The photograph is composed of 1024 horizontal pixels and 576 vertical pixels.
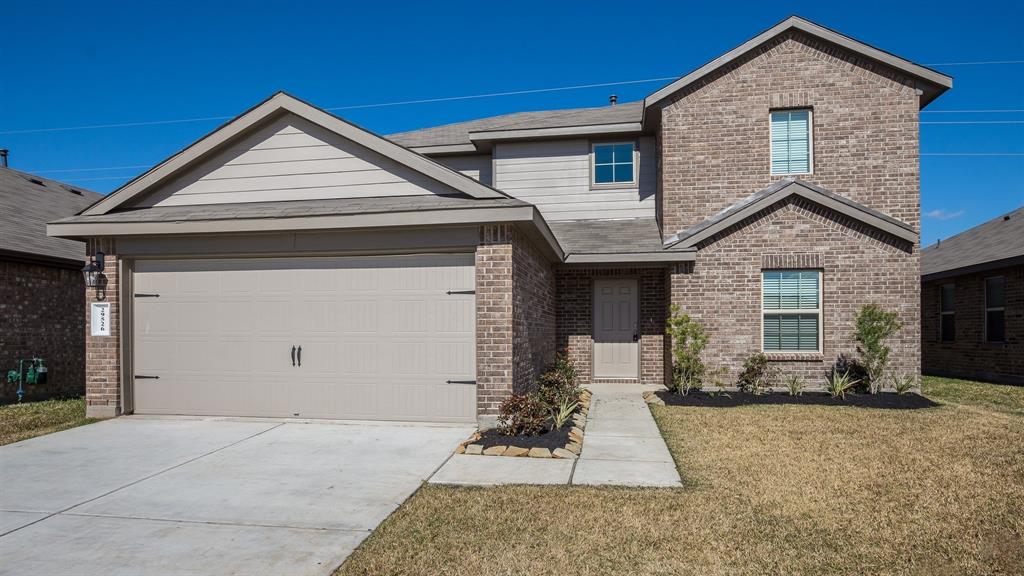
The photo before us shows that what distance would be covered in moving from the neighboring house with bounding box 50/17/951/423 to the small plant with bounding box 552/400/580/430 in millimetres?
733

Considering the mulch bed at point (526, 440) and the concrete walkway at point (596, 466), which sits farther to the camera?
the mulch bed at point (526, 440)

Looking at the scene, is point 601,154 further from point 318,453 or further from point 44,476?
point 44,476

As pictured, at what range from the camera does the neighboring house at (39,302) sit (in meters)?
10.9

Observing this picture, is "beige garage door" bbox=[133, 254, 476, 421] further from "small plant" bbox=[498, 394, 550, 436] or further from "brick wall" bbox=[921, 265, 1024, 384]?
"brick wall" bbox=[921, 265, 1024, 384]

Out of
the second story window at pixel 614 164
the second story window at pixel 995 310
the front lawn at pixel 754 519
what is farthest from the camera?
the second story window at pixel 995 310

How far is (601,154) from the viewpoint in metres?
13.8

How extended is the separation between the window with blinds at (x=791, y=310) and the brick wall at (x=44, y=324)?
45.4 ft

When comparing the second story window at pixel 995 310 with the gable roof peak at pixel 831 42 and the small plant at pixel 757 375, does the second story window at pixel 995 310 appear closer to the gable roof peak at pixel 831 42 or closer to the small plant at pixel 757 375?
the gable roof peak at pixel 831 42

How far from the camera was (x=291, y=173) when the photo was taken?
900 centimetres

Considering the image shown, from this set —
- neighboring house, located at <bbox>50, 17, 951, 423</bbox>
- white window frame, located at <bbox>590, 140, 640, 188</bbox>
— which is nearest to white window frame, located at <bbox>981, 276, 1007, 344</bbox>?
neighboring house, located at <bbox>50, 17, 951, 423</bbox>

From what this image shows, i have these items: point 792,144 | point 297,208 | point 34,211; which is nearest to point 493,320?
point 297,208

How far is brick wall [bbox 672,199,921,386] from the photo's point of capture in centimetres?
1132

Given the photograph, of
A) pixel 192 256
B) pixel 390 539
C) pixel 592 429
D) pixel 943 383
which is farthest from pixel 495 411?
pixel 943 383

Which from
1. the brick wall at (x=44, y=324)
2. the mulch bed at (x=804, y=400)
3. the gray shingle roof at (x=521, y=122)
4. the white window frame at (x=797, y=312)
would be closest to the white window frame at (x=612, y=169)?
the gray shingle roof at (x=521, y=122)
